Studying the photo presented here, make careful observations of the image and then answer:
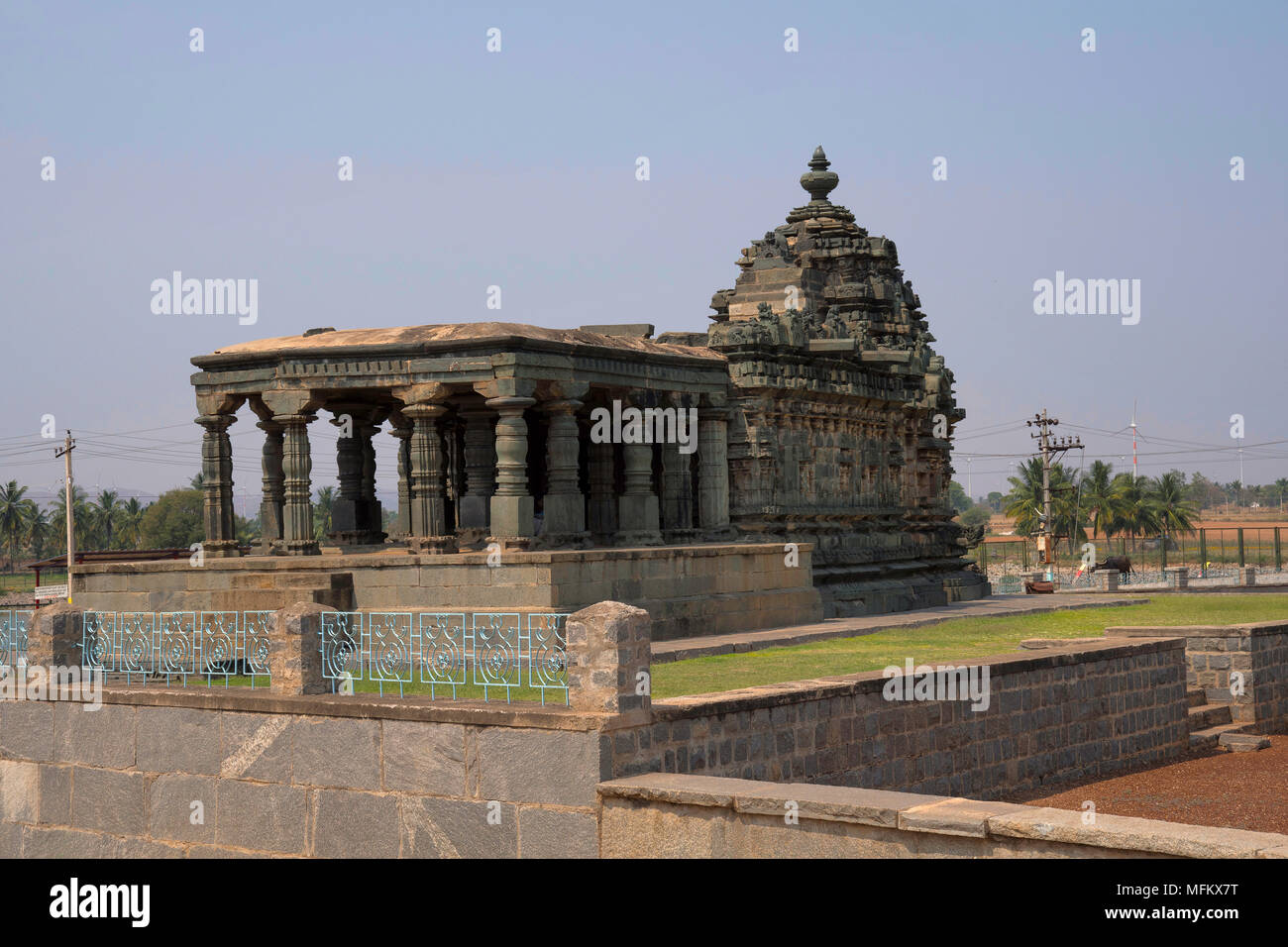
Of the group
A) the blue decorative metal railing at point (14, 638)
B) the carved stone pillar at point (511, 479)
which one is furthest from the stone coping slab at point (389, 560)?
the blue decorative metal railing at point (14, 638)

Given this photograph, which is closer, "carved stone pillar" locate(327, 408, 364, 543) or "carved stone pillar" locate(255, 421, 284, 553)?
"carved stone pillar" locate(255, 421, 284, 553)

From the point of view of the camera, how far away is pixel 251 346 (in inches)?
936

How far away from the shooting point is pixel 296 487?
76.2ft

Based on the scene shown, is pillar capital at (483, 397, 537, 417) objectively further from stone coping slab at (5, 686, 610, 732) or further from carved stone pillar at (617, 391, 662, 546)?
stone coping slab at (5, 686, 610, 732)

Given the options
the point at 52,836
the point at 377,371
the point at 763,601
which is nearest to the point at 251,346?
the point at 377,371

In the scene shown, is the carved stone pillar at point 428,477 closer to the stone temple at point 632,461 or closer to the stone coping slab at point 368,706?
the stone temple at point 632,461

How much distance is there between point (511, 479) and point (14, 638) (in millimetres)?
8103

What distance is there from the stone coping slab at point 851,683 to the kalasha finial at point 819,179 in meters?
18.4

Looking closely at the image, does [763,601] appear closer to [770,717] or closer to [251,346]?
[251,346]

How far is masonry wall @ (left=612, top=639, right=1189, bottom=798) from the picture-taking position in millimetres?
12188

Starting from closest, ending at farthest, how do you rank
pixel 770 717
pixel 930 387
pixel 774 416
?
pixel 770 717, pixel 774 416, pixel 930 387

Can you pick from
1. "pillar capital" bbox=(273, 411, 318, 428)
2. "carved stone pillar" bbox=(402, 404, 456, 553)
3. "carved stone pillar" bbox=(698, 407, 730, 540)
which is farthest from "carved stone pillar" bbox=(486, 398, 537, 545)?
"carved stone pillar" bbox=(698, 407, 730, 540)

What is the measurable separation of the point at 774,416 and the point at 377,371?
28.8ft

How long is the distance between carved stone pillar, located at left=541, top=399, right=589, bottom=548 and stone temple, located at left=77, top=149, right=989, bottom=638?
4 cm
